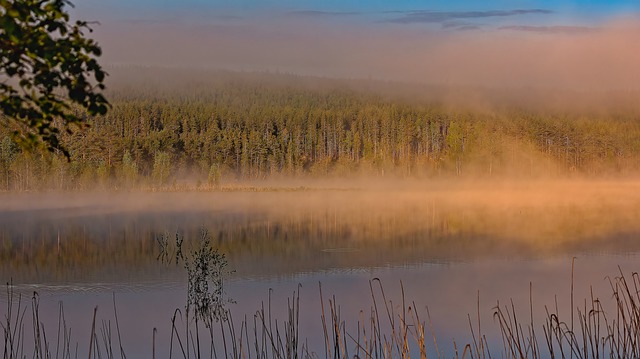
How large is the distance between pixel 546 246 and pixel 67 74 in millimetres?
20419

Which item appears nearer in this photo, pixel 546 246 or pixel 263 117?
pixel 546 246

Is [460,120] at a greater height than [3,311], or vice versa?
[460,120]

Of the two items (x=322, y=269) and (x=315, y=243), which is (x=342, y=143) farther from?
(x=322, y=269)

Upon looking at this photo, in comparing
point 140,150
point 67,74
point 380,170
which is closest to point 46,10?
point 67,74

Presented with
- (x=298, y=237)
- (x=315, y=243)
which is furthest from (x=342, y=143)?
(x=315, y=243)

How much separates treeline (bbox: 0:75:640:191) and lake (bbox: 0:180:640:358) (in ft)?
158

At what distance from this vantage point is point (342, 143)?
111 meters

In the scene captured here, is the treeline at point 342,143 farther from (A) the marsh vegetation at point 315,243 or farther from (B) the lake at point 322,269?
(B) the lake at point 322,269

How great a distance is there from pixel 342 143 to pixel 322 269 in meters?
93.0

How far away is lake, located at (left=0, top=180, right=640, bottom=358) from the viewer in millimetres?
11547

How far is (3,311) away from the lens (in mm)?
12797

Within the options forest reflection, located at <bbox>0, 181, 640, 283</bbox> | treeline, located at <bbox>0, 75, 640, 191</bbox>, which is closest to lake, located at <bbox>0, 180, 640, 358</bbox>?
forest reflection, located at <bbox>0, 181, 640, 283</bbox>

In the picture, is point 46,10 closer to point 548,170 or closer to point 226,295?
point 226,295

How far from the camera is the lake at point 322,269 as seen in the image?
11.5 meters
